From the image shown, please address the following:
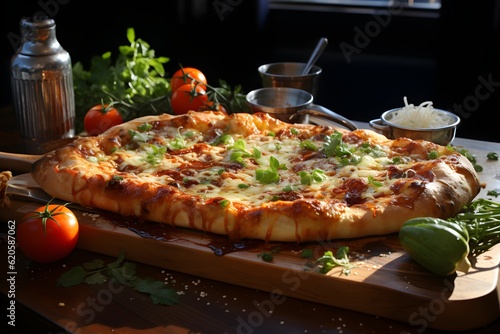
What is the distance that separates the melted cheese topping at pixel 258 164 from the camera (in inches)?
136

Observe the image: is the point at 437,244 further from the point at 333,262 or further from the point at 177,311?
the point at 177,311

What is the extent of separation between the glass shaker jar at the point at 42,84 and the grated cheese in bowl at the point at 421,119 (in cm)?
211

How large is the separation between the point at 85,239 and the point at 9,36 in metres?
4.41

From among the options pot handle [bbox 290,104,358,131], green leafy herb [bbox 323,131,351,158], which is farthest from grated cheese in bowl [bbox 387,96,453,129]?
green leafy herb [bbox 323,131,351,158]

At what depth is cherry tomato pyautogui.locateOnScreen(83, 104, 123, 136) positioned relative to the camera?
15.5 feet

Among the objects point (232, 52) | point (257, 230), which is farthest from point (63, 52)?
point (232, 52)

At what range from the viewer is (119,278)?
3094 millimetres

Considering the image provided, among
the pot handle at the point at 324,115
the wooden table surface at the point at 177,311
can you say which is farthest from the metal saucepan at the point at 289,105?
the wooden table surface at the point at 177,311

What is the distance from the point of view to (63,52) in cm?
456

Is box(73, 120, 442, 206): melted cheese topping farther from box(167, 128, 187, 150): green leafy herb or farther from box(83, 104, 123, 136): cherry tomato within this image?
box(83, 104, 123, 136): cherry tomato

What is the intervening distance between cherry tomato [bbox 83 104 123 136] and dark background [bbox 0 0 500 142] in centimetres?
278

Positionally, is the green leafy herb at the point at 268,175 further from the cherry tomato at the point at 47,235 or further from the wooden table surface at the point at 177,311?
the cherry tomato at the point at 47,235

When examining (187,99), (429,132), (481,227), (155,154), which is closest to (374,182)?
(481,227)

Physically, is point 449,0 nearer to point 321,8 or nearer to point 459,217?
point 321,8
